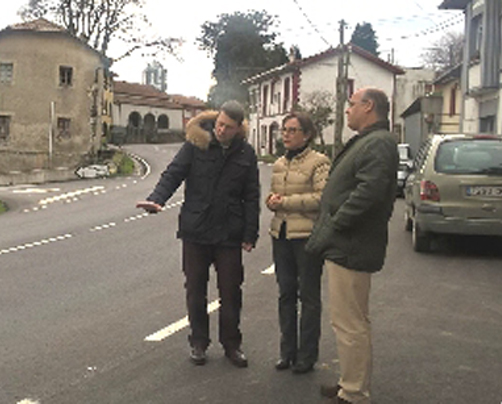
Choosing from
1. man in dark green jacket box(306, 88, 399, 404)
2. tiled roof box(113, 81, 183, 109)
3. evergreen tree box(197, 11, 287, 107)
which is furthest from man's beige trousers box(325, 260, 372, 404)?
tiled roof box(113, 81, 183, 109)

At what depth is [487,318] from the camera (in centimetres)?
671

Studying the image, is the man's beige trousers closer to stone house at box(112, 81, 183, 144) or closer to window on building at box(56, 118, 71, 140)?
window on building at box(56, 118, 71, 140)

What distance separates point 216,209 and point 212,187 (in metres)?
0.16

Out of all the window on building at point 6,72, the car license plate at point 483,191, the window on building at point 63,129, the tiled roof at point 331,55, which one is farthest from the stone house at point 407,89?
the car license plate at point 483,191

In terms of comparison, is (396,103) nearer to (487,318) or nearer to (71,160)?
(71,160)

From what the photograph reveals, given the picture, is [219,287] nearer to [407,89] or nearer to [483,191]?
[483,191]

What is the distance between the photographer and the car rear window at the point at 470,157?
9719mm

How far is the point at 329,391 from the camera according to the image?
4.46 meters

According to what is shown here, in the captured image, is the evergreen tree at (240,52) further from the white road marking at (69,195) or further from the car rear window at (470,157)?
the car rear window at (470,157)

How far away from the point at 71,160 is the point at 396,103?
2796 centimetres

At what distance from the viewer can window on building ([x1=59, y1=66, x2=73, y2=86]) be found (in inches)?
1834

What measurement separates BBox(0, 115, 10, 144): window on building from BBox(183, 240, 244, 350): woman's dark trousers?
43.9 metres

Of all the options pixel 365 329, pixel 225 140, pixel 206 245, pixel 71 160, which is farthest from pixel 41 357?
pixel 71 160

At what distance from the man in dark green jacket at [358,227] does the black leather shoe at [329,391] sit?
181 millimetres
